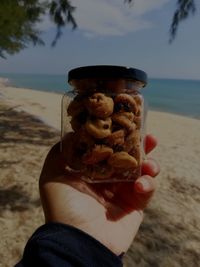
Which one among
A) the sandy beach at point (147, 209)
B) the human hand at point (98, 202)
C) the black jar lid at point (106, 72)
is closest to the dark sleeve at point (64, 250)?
the human hand at point (98, 202)

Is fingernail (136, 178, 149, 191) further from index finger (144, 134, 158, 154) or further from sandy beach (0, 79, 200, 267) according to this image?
sandy beach (0, 79, 200, 267)

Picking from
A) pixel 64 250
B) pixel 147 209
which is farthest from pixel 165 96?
pixel 64 250

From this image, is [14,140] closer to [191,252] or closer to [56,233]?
[191,252]

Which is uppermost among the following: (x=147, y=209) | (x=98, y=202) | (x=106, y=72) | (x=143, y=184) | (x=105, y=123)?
(x=106, y=72)

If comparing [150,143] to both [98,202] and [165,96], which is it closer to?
[98,202]

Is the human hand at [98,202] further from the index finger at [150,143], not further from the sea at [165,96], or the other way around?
the sea at [165,96]

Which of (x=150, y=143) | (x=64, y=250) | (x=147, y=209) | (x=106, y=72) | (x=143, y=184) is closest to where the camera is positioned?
(x=64, y=250)

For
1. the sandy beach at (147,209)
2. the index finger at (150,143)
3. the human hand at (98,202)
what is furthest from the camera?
the sandy beach at (147,209)

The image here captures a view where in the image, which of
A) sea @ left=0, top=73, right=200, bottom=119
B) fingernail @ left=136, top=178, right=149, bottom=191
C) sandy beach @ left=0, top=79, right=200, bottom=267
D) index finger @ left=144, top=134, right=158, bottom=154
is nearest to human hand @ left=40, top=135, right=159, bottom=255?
fingernail @ left=136, top=178, right=149, bottom=191
